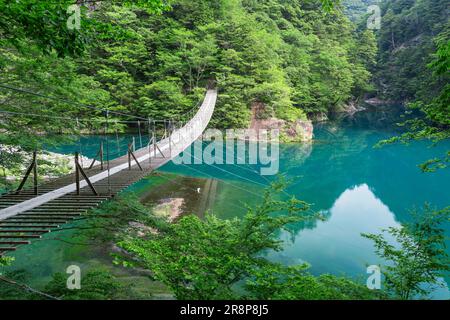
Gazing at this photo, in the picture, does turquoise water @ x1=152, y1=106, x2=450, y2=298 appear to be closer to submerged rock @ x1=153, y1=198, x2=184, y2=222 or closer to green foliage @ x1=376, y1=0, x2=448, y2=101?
submerged rock @ x1=153, y1=198, x2=184, y2=222

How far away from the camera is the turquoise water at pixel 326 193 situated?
5562 millimetres

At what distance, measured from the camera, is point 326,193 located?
33.9 ft

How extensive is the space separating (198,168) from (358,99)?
23.1 meters

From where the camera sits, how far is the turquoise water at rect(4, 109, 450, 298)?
18.2 feet

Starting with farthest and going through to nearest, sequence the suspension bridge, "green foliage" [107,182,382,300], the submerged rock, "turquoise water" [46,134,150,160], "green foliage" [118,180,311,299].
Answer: "turquoise water" [46,134,150,160]
the submerged rock
"green foliage" [118,180,311,299]
"green foliage" [107,182,382,300]
the suspension bridge

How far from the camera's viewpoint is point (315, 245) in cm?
642
